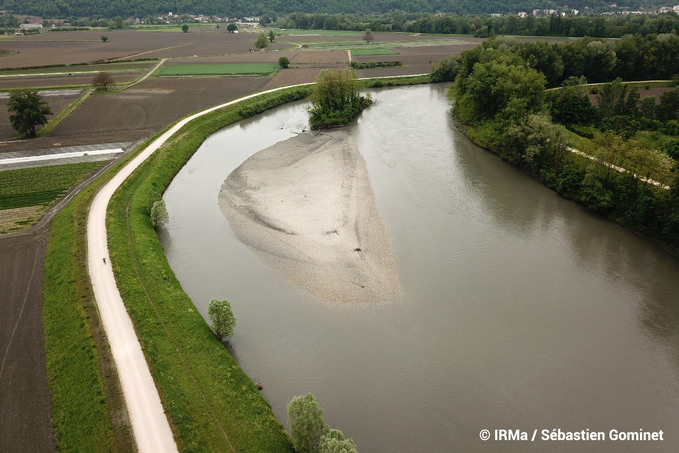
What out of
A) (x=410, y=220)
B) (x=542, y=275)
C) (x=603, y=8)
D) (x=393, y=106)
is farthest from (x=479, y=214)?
(x=603, y=8)

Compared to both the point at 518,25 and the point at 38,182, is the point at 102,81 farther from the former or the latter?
the point at 518,25

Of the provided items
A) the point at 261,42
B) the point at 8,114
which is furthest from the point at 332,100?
the point at 261,42

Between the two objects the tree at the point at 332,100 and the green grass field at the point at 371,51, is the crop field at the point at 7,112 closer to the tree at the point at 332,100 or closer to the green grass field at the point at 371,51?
the tree at the point at 332,100

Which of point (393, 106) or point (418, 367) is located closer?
point (418, 367)

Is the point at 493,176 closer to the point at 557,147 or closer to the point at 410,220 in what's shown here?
the point at 557,147

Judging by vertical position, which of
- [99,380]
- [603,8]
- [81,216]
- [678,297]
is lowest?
[678,297]

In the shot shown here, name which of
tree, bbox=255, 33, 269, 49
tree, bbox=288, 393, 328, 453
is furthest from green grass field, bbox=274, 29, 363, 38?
tree, bbox=288, 393, 328, 453

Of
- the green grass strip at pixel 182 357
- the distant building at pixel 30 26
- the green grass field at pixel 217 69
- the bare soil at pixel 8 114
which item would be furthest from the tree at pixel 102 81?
the distant building at pixel 30 26
